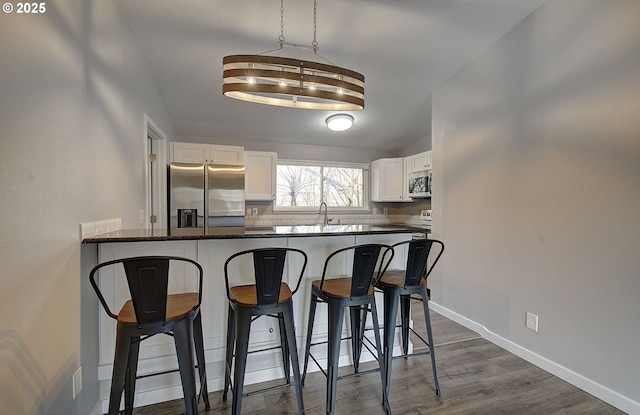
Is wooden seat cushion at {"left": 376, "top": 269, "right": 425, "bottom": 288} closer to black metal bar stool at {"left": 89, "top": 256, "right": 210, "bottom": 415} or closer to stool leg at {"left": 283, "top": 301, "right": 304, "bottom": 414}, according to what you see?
stool leg at {"left": 283, "top": 301, "right": 304, "bottom": 414}

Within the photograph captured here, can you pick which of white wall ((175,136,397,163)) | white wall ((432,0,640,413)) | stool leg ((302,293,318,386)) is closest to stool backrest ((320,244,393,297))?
stool leg ((302,293,318,386))

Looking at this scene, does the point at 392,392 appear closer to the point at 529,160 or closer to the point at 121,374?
the point at 121,374

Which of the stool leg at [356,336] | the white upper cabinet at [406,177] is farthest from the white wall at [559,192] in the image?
the white upper cabinet at [406,177]

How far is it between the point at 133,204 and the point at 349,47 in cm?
236

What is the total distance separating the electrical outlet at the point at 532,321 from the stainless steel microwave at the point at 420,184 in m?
2.10

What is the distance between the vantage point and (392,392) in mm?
1958

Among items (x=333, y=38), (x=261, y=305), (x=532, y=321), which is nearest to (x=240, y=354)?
(x=261, y=305)

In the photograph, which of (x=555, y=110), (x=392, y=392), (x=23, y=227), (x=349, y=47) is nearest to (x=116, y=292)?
(x=23, y=227)

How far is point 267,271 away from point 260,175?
310cm

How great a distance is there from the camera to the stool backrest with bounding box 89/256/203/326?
1.24 meters

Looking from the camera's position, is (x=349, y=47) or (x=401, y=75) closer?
(x=349, y=47)

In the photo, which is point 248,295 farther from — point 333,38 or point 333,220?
point 333,220

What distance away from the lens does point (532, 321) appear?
7.66 feet

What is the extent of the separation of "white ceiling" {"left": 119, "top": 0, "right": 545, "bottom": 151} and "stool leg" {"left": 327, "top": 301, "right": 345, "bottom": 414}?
7.29ft
